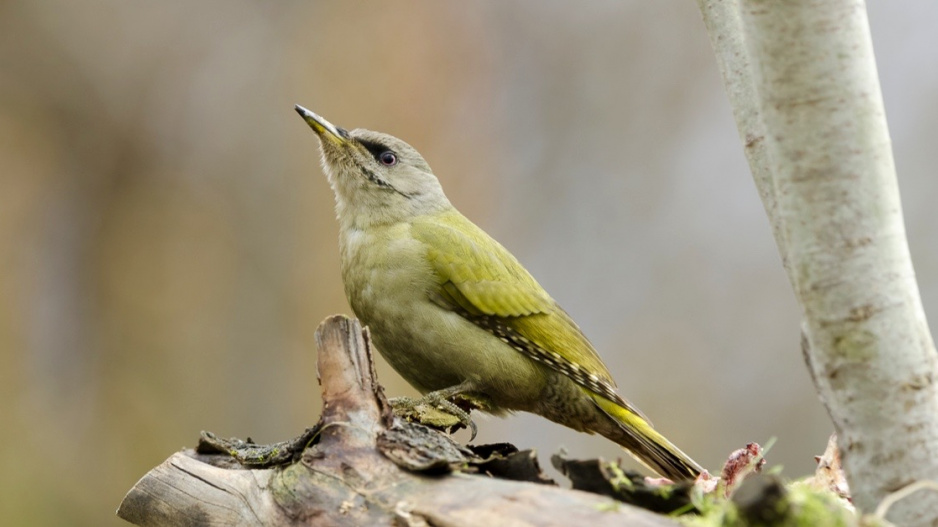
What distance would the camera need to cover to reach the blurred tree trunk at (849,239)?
6.61ft

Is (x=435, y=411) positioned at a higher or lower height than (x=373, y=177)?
lower

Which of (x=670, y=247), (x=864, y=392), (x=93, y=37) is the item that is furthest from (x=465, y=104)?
(x=864, y=392)

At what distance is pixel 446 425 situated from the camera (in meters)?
3.98

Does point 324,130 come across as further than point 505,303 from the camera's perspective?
Yes

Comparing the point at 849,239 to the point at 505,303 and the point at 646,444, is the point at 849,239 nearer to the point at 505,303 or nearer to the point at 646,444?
the point at 646,444

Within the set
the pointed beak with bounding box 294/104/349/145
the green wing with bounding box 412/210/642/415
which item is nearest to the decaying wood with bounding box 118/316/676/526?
the green wing with bounding box 412/210/642/415

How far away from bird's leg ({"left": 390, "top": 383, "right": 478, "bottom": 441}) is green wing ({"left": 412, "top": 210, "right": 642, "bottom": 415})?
1.09 ft

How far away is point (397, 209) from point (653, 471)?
1.67 m

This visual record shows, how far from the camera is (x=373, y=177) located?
4.79 m

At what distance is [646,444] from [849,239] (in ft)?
7.13

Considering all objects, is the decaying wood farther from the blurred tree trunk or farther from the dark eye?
the dark eye

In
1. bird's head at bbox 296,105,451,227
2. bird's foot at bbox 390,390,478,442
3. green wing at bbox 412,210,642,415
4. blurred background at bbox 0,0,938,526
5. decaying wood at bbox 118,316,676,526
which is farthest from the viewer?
blurred background at bbox 0,0,938,526

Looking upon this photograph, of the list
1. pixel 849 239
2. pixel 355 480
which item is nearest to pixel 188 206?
pixel 355 480

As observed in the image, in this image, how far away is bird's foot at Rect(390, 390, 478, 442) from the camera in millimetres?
3890
